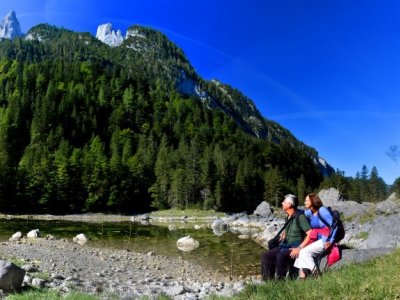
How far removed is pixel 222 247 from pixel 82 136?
12140 centimetres

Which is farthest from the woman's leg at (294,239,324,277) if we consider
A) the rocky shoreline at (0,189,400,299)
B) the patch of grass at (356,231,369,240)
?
the patch of grass at (356,231,369,240)

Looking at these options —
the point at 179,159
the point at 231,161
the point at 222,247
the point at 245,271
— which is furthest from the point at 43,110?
the point at 245,271

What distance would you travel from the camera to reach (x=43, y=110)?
13675 centimetres

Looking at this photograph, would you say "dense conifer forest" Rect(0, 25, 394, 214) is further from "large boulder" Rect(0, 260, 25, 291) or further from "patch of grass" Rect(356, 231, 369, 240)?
"large boulder" Rect(0, 260, 25, 291)

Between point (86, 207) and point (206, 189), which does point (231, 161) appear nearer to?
point (206, 189)

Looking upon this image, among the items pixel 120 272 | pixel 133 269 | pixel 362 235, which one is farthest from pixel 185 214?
pixel 120 272

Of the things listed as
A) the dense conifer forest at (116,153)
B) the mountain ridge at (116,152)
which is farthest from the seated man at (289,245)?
the mountain ridge at (116,152)

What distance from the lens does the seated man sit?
10.2 meters

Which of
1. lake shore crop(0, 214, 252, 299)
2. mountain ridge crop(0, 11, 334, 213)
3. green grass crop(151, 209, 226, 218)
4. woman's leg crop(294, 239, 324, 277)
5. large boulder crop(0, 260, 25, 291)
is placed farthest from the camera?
mountain ridge crop(0, 11, 334, 213)

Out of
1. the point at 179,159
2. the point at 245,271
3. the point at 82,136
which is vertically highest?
the point at 82,136

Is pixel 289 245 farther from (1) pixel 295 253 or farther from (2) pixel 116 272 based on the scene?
(2) pixel 116 272

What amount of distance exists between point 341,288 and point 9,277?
27.5ft

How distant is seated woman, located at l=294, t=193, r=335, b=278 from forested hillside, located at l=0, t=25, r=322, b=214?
83.5 meters

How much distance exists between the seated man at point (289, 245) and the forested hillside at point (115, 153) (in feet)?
271
